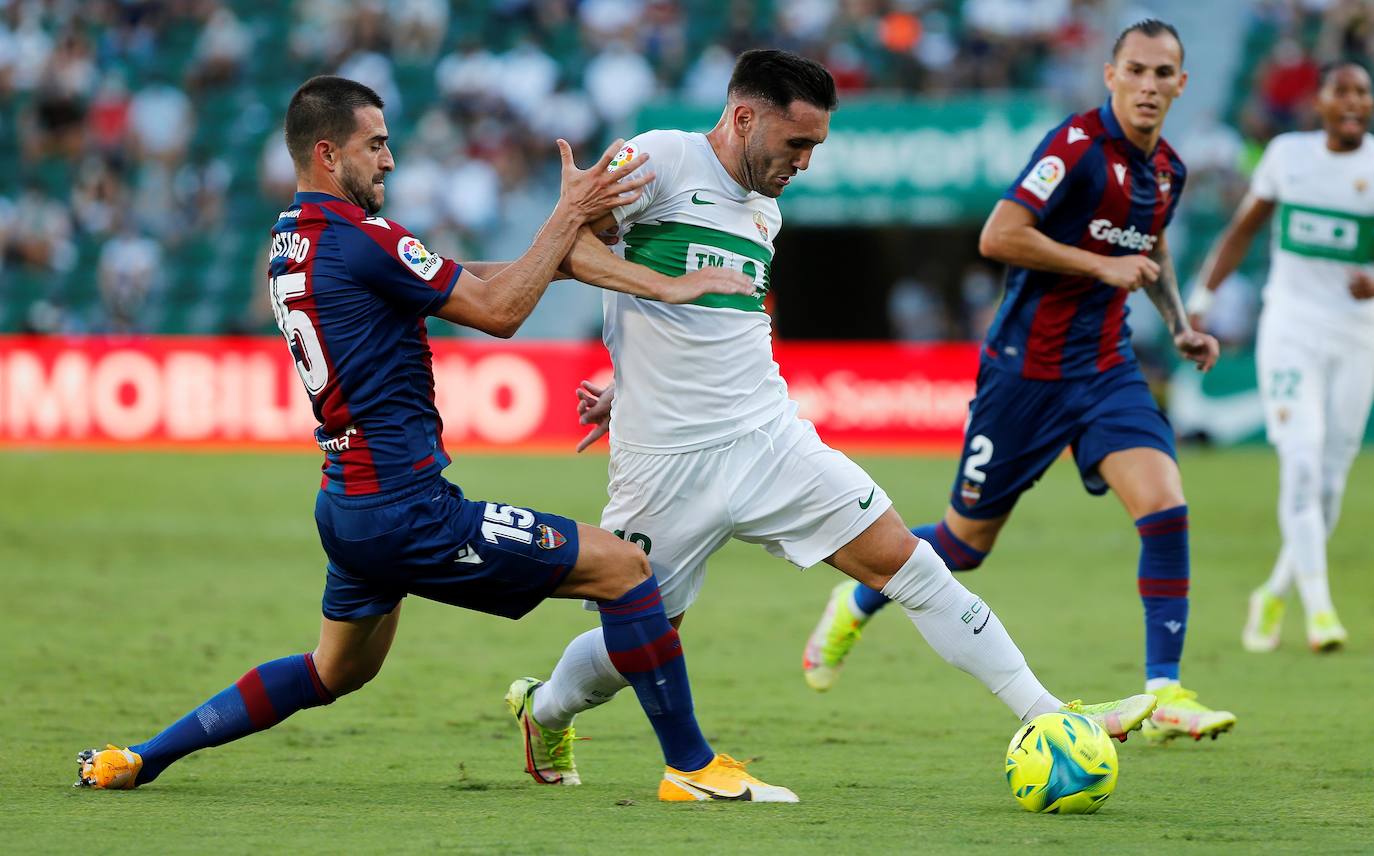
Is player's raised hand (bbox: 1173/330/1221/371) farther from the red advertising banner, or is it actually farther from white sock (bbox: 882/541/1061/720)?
the red advertising banner

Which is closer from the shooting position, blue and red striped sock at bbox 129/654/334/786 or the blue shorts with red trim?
the blue shorts with red trim

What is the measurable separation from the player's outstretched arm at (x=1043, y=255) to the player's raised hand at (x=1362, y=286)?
7.90ft

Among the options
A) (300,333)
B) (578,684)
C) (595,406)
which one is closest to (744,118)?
(595,406)

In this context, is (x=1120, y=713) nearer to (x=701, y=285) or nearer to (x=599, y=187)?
(x=701, y=285)

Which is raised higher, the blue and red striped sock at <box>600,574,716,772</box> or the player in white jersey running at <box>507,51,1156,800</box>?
the player in white jersey running at <box>507,51,1156,800</box>

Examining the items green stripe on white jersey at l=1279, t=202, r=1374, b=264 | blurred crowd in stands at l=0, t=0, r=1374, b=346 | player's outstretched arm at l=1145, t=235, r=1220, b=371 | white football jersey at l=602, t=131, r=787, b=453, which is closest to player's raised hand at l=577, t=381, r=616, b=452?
white football jersey at l=602, t=131, r=787, b=453

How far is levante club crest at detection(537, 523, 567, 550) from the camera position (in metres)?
5.32

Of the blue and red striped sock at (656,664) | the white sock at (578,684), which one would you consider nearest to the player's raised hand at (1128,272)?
the blue and red striped sock at (656,664)

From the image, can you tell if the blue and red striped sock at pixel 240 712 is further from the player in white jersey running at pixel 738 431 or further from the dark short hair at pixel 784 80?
the dark short hair at pixel 784 80

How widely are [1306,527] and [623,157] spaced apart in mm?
4878

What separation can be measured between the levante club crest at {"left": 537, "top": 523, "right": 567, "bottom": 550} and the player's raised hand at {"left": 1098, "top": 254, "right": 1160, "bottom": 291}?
7.90 feet

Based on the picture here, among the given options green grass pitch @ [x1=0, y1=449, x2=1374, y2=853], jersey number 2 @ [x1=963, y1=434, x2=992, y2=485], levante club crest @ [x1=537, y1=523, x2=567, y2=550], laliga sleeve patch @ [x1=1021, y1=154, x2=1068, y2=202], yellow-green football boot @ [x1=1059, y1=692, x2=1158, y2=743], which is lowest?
green grass pitch @ [x1=0, y1=449, x2=1374, y2=853]

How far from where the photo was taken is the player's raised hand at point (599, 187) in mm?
5492

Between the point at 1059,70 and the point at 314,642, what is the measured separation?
17259 mm
